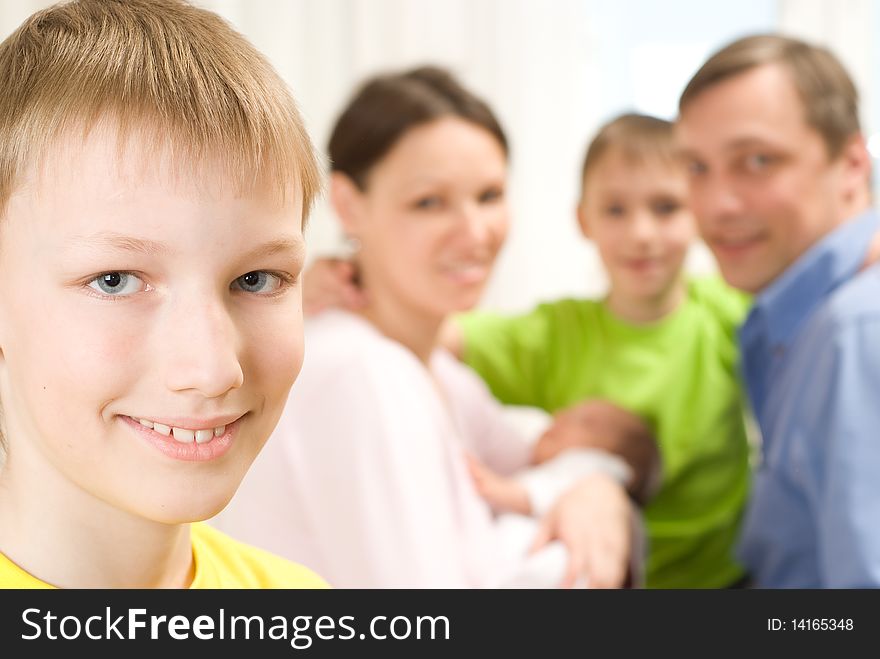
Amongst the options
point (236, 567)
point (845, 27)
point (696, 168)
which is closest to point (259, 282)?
point (236, 567)

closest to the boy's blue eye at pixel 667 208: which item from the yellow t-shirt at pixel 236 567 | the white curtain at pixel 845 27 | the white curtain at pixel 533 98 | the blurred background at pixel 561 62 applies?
the blurred background at pixel 561 62

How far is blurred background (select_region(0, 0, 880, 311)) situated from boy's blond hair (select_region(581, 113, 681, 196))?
0.72 feet

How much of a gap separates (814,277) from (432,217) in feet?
1.34

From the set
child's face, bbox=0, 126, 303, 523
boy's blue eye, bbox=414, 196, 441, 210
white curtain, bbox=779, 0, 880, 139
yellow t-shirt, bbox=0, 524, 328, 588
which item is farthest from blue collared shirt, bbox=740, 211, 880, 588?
white curtain, bbox=779, 0, 880, 139

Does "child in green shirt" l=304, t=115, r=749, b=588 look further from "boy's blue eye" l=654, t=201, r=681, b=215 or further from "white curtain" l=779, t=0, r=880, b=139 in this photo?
"white curtain" l=779, t=0, r=880, b=139

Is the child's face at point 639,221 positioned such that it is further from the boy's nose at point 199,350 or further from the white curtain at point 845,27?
the boy's nose at point 199,350

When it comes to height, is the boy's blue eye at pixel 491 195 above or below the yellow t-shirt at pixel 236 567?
above

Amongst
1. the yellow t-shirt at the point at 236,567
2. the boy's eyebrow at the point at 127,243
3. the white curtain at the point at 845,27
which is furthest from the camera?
the white curtain at the point at 845,27

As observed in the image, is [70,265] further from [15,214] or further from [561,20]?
[561,20]

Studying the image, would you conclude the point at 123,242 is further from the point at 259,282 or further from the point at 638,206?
the point at 638,206

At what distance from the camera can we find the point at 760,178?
100 centimetres

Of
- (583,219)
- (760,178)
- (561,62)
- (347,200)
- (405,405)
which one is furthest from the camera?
(561,62)

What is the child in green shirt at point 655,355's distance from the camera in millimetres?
1114
